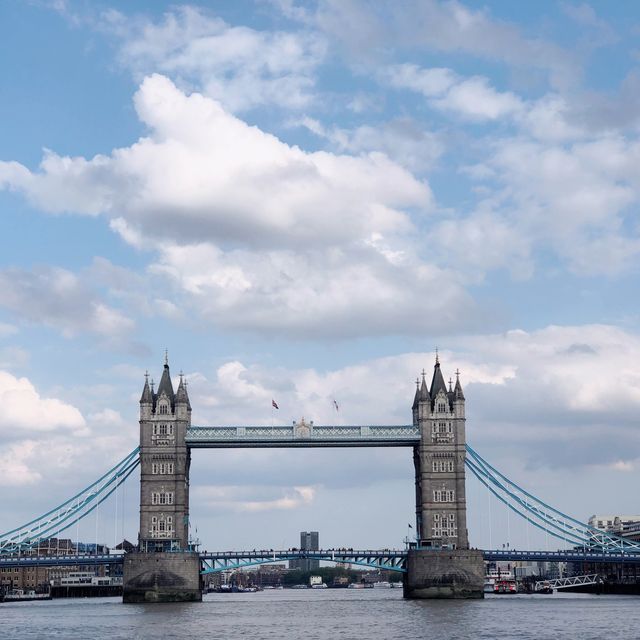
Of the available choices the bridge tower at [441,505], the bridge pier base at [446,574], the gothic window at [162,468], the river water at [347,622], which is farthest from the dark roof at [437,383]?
the gothic window at [162,468]

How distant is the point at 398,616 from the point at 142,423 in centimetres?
4808

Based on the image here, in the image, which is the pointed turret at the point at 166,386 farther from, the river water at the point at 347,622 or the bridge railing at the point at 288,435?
the river water at the point at 347,622

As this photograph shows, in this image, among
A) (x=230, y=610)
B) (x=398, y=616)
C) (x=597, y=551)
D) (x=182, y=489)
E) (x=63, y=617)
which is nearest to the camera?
(x=398, y=616)

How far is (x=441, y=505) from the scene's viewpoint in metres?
149

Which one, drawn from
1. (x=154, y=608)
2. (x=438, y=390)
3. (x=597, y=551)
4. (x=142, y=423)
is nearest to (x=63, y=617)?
(x=154, y=608)

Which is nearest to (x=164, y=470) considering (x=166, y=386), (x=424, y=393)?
(x=166, y=386)

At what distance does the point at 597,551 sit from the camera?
162875 millimetres

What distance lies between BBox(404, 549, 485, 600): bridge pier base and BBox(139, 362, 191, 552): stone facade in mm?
28259

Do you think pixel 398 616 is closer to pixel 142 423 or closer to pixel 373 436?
pixel 373 436

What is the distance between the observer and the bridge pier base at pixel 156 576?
141m

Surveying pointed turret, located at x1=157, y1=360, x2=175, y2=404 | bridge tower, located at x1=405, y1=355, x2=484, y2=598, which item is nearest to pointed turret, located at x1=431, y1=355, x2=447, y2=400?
bridge tower, located at x1=405, y1=355, x2=484, y2=598

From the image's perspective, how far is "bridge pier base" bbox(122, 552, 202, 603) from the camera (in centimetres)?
14088

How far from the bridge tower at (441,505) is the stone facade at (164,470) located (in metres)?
28.6

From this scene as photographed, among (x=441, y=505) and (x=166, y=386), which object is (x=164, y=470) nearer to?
(x=166, y=386)
